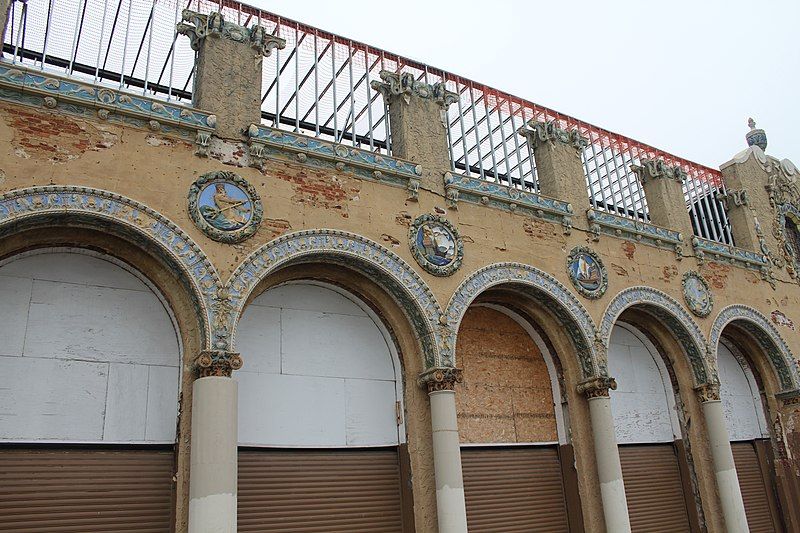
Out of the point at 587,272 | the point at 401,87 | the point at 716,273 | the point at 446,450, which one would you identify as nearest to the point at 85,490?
the point at 446,450

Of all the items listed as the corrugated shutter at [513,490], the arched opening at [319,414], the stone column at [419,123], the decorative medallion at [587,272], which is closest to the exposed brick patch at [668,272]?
the decorative medallion at [587,272]

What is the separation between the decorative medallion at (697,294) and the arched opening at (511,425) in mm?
3954

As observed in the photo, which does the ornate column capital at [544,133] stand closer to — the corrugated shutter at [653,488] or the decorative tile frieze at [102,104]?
the corrugated shutter at [653,488]

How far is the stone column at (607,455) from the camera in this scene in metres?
11.8

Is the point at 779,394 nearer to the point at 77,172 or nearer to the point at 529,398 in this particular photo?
the point at 529,398

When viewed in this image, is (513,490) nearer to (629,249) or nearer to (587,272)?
(587,272)

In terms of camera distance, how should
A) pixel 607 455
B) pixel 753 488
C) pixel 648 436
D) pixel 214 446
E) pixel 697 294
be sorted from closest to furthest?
1. pixel 214 446
2. pixel 607 455
3. pixel 648 436
4. pixel 697 294
5. pixel 753 488

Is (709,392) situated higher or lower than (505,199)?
lower

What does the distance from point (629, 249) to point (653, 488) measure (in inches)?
196

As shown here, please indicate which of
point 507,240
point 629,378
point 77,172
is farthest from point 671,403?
point 77,172

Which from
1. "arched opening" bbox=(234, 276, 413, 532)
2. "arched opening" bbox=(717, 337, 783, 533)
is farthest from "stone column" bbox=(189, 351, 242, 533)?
"arched opening" bbox=(717, 337, 783, 533)

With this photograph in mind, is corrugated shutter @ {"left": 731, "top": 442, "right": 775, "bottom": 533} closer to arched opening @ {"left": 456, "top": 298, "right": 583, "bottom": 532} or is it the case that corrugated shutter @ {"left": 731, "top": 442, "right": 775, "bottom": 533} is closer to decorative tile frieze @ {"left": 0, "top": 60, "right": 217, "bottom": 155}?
arched opening @ {"left": 456, "top": 298, "right": 583, "bottom": 532}

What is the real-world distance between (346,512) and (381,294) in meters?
3.49

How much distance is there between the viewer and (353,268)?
10945 millimetres
